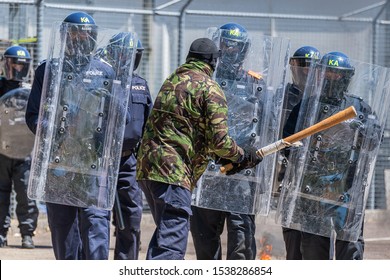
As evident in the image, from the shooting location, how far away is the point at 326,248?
7.62 m

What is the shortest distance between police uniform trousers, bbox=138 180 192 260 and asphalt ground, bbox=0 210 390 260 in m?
2.59

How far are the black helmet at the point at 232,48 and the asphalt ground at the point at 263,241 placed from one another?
196 cm

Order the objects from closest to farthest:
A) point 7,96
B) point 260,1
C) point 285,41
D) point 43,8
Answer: point 285,41, point 7,96, point 43,8, point 260,1

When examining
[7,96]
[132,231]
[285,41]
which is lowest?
[132,231]

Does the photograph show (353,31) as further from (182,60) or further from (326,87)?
(326,87)

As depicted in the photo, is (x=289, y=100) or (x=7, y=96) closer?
(x=289, y=100)

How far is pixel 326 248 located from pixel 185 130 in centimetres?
158

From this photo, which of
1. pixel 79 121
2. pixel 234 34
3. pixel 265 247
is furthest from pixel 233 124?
pixel 265 247

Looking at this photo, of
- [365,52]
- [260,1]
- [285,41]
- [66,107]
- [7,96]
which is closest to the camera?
[66,107]

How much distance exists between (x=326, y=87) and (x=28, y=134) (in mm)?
4178

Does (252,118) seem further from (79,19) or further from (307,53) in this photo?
(79,19)

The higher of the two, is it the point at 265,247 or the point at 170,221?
the point at 170,221

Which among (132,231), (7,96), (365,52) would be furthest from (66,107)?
(365,52)

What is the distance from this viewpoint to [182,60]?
509 inches
